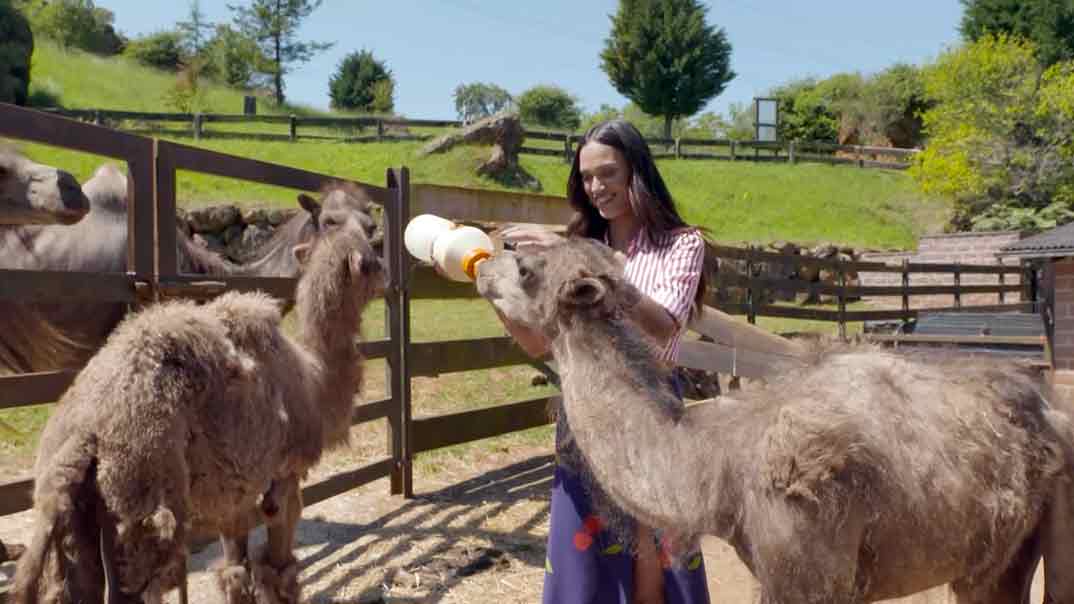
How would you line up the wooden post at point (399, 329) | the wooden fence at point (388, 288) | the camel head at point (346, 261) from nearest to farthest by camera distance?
1. the wooden fence at point (388, 288)
2. the camel head at point (346, 261)
3. the wooden post at point (399, 329)

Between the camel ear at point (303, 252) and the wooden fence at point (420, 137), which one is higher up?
the wooden fence at point (420, 137)

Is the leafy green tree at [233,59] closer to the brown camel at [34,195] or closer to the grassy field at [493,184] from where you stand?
the grassy field at [493,184]

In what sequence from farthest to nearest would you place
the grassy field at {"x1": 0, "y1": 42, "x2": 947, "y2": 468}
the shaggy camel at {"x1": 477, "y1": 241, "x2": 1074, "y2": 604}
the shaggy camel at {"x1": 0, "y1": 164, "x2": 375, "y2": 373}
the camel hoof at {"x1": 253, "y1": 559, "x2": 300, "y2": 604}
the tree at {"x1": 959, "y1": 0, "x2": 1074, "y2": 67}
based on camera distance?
the tree at {"x1": 959, "y1": 0, "x2": 1074, "y2": 67} < the grassy field at {"x1": 0, "y1": 42, "x2": 947, "y2": 468} < the shaggy camel at {"x1": 0, "y1": 164, "x2": 375, "y2": 373} < the camel hoof at {"x1": 253, "y1": 559, "x2": 300, "y2": 604} < the shaggy camel at {"x1": 477, "y1": 241, "x2": 1074, "y2": 604}

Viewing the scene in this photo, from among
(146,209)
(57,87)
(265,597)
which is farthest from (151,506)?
(57,87)

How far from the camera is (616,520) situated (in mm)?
3020

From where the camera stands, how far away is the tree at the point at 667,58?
5066 centimetres

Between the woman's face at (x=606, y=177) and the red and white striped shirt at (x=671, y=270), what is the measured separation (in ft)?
0.49

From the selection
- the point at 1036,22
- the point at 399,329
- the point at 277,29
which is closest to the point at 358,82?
the point at 277,29

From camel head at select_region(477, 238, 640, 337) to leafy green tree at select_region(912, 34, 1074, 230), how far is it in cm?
3017

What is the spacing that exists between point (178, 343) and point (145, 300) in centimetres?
124

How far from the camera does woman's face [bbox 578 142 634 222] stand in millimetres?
3301

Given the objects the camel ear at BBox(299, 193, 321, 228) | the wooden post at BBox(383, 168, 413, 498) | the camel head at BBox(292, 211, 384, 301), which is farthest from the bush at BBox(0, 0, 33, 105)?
the camel head at BBox(292, 211, 384, 301)

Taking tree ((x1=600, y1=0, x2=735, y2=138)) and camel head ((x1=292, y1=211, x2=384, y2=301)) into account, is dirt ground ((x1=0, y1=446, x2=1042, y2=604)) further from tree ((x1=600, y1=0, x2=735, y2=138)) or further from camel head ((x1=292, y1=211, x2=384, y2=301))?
tree ((x1=600, y1=0, x2=735, y2=138))

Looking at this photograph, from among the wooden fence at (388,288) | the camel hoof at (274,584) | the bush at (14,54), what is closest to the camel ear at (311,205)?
the wooden fence at (388,288)
